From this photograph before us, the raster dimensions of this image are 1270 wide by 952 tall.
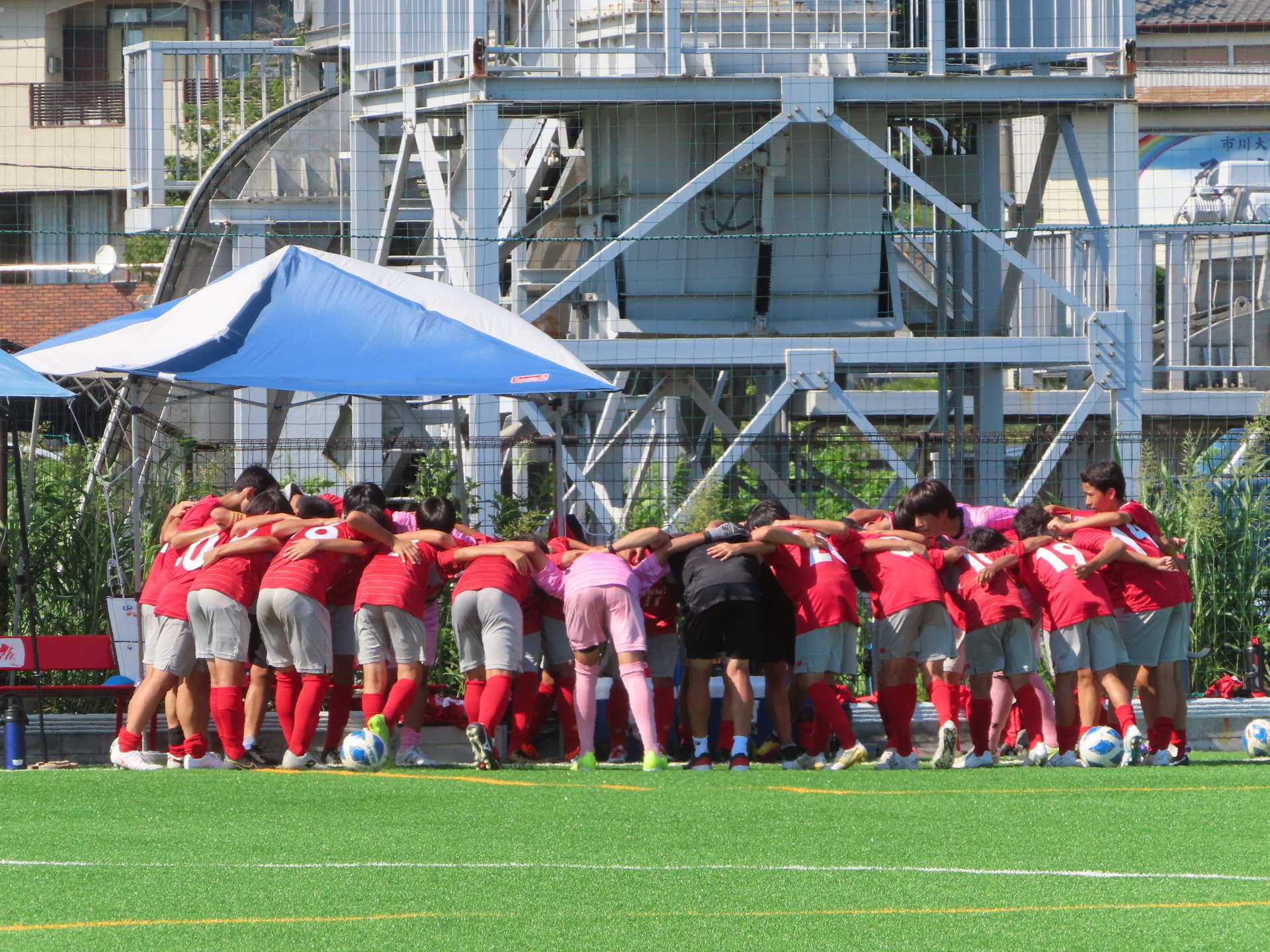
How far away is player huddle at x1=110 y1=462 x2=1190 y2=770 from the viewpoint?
10.2 metres

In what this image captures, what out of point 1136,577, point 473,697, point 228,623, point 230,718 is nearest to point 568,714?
point 473,697

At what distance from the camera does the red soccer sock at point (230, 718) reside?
1016cm

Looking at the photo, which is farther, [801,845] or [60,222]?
[60,222]

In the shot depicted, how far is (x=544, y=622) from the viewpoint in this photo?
36.5 feet

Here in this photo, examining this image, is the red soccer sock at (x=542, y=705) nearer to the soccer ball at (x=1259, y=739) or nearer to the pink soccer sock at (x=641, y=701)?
the pink soccer sock at (x=641, y=701)

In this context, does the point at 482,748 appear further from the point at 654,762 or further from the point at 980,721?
the point at 980,721

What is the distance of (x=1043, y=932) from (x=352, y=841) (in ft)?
9.96

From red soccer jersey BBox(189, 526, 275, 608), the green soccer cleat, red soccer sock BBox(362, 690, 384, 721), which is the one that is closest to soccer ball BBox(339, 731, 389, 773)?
the green soccer cleat

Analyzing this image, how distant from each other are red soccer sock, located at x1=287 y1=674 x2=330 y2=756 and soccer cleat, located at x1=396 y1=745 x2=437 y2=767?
0.56 metres

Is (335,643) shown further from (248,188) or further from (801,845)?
(248,188)

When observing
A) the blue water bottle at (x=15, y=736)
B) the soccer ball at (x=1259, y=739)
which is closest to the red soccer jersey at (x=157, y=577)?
the blue water bottle at (x=15, y=736)

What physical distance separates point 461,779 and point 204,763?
167cm

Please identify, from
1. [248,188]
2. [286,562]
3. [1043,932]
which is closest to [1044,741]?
[286,562]

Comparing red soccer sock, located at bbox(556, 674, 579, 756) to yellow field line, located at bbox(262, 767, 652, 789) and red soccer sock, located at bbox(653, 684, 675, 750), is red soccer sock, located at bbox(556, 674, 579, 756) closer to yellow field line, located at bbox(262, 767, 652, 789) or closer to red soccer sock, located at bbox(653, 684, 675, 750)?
red soccer sock, located at bbox(653, 684, 675, 750)
